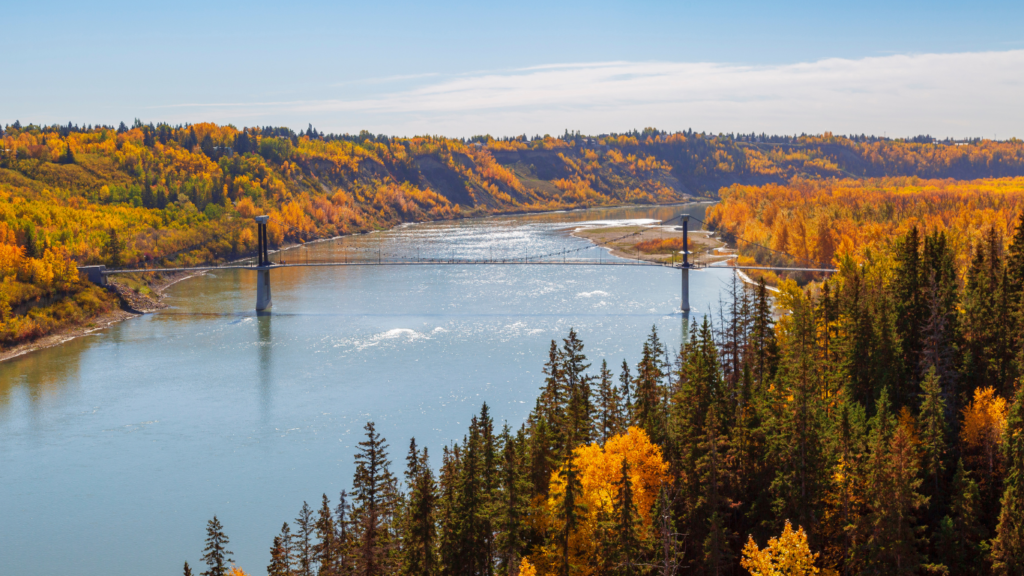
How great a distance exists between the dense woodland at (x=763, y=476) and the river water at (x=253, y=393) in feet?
15.8

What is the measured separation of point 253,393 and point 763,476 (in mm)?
30032

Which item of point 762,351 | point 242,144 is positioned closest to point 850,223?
point 762,351

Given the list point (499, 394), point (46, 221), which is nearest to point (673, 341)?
point (499, 394)

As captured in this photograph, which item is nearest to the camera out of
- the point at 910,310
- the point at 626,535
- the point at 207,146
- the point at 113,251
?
the point at 626,535

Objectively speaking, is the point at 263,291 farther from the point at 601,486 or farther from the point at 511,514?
the point at 601,486

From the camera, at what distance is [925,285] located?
28.6 m

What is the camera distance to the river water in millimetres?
29578

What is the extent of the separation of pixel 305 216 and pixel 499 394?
312ft

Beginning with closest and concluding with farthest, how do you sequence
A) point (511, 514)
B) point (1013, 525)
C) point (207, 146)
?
point (1013, 525) < point (511, 514) < point (207, 146)

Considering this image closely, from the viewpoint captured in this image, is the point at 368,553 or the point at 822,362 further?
the point at 822,362

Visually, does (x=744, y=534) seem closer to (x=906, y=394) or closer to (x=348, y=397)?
(x=906, y=394)

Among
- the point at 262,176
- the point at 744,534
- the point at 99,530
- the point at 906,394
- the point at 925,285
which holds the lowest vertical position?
the point at 99,530

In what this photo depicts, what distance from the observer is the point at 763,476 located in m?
22.4

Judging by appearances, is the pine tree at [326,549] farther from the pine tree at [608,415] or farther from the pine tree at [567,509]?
the pine tree at [608,415]
